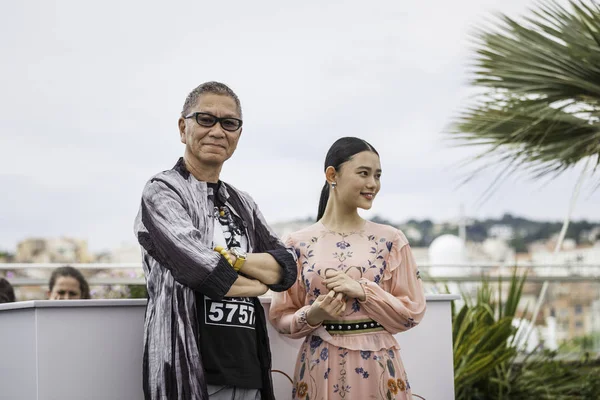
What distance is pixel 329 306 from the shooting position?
245 cm

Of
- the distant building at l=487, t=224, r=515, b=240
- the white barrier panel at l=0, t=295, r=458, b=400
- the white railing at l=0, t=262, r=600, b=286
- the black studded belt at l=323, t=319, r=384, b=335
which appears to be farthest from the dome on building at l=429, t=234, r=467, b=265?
the distant building at l=487, t=224, r=515, b=240

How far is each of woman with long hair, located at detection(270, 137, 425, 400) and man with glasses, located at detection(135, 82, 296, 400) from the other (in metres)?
0.29

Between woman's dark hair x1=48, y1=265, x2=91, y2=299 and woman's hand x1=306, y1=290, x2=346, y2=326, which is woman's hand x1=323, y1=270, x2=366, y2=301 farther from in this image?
woman's dark hair x1=48, y1=265, x2=91, y2=299

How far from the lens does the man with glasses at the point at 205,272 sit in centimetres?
208

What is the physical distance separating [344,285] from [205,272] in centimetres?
56

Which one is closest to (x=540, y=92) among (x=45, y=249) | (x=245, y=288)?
(x=245, y=288)

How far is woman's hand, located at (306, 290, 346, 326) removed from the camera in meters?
2.45

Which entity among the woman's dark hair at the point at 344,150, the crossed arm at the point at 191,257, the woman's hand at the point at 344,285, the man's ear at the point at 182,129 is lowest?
the woman's hand at the point at 344,285

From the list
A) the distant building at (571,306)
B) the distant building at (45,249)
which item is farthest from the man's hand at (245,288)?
the distant building at (45,249)

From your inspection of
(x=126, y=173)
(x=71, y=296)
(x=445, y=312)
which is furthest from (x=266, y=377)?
(x=126, y=173)

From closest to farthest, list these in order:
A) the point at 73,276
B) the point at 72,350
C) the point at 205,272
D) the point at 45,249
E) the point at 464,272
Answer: the point at 205,272 < the point at 72,350 < the point at 73,276 < the point at 464,272 < the point at 45,249

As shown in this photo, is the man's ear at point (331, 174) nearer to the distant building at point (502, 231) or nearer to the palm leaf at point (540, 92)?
the palm leaf at point (540, 92)

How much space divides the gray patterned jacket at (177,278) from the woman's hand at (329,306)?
0.73 ft

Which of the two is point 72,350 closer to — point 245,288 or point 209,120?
point 245,288
